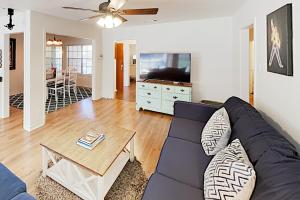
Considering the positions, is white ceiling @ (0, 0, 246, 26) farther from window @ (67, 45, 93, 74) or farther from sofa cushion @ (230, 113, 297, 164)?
window @ (67, 45, 93, 74)

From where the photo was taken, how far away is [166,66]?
4.61m

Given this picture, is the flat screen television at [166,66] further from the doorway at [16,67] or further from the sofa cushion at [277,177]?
the doorway at [16,67]

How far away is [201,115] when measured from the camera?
9.16 ft

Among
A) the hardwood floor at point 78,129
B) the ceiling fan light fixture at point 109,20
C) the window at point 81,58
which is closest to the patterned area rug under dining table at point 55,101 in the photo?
the hardwood floor at point 78,129

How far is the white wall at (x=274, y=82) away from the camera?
154 cm

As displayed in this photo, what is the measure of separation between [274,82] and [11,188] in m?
2.43

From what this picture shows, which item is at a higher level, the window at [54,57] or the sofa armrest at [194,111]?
the window at [54,57]

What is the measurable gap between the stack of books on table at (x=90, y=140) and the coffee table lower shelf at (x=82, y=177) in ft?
0.71

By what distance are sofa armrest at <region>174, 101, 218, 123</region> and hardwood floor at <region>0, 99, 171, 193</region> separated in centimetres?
62

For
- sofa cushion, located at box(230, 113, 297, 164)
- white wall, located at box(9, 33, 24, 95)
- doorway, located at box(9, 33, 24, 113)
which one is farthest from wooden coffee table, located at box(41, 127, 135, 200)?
white wall, located at box(9, 33, 24, 95)

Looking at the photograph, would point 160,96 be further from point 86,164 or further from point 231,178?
point 231,178

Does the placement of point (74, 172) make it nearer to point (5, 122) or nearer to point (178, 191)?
point (178, 191)

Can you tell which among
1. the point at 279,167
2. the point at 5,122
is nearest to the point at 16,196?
the point at 279,167

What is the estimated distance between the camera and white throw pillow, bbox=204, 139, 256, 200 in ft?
3.39
